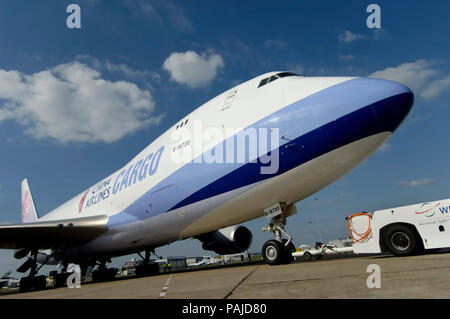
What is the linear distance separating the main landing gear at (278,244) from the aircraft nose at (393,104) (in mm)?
3471

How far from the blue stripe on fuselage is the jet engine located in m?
5.85

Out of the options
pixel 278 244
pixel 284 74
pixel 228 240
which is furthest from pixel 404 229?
pixel 228 240

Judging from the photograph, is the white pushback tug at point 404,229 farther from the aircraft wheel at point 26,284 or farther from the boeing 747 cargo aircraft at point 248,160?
the aircraft wheel at point 26,284

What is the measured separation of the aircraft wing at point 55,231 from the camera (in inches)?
499

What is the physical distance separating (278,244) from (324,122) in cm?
333

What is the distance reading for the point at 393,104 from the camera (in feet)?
23.0

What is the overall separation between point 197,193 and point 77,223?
657cm

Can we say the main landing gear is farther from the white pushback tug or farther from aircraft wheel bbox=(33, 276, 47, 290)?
aircraft wheel bbox=(33, 276, 47, 290)

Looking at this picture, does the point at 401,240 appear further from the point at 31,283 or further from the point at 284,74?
the point at 31,283

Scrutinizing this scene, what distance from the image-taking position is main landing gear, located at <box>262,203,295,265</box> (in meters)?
8.06

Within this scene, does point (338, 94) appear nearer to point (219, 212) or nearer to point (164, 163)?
point (219, 212)

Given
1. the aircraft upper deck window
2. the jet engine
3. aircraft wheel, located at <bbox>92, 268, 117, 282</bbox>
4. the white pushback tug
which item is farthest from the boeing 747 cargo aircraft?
aircraft wheel, located at <bbox>92, 268, 117, 282</bbox>
